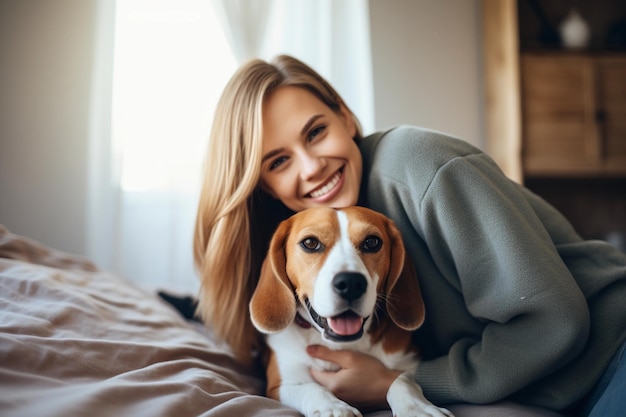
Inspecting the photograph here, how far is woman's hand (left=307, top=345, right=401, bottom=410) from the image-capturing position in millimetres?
1354

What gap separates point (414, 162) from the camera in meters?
1.41

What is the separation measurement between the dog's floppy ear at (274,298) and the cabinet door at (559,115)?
2.43 meters

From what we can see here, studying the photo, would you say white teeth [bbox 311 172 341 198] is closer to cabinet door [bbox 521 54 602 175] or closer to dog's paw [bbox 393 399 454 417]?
dog's paw [bbox 393 399 454 417]

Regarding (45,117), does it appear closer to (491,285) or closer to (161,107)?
(161,107)

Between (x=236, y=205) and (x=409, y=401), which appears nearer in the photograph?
(x=409, y=401)

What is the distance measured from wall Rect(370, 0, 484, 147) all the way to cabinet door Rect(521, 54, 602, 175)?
1.73 feet

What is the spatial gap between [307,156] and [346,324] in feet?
1.84

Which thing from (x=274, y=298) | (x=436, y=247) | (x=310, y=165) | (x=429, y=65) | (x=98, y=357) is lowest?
(x=98, y=357)

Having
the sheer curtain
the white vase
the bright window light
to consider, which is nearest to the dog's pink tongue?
the sheer curtain

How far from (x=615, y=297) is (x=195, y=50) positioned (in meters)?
2.66

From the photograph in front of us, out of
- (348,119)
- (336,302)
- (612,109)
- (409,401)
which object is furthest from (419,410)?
(612,109)

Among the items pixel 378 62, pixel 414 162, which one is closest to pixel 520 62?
pixel 378 62

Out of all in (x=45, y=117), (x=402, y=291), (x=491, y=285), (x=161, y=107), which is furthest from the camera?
(x=161, y=107)

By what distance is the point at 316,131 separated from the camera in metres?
1.66
